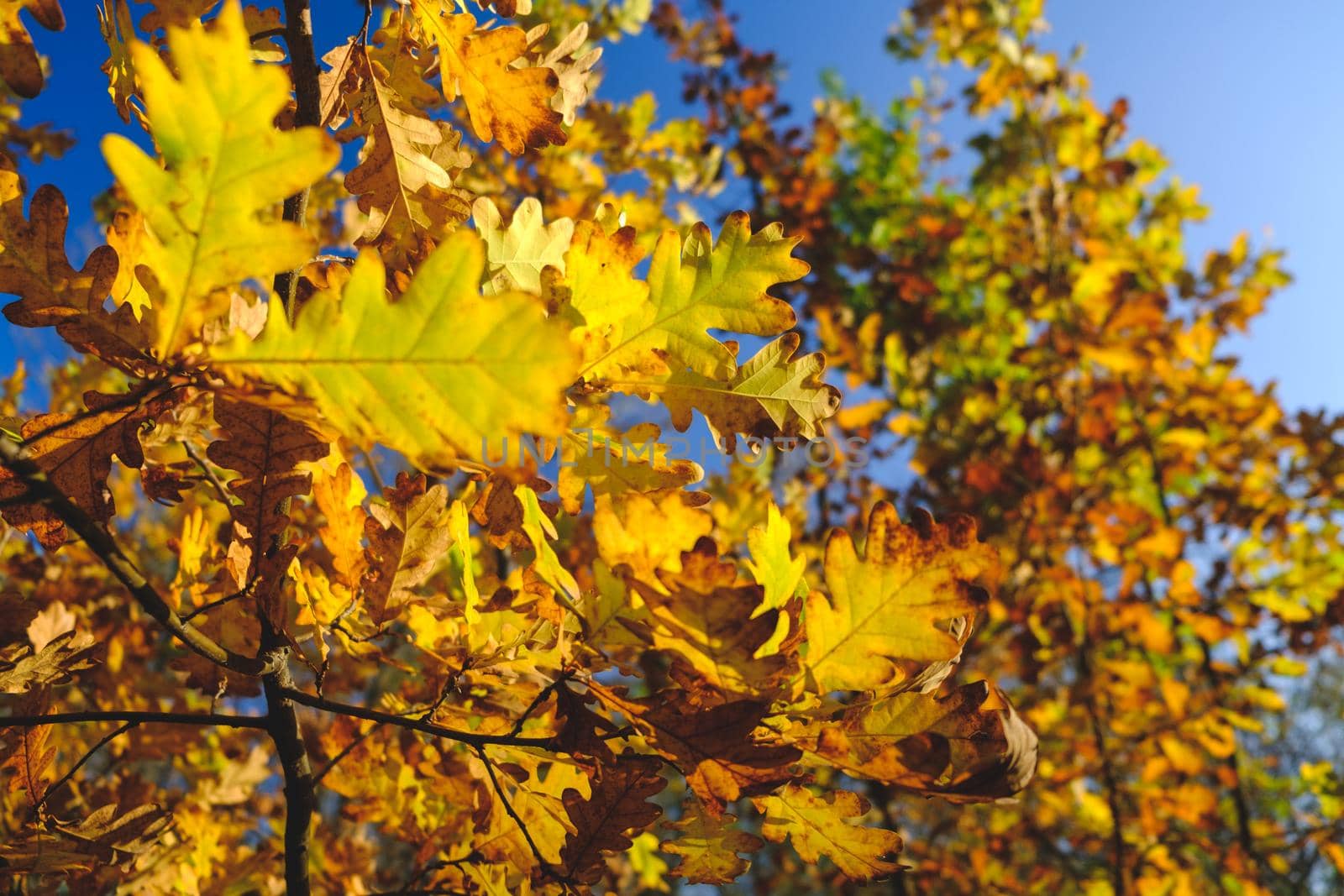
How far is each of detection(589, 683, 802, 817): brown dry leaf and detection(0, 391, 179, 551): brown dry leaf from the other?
0.52m

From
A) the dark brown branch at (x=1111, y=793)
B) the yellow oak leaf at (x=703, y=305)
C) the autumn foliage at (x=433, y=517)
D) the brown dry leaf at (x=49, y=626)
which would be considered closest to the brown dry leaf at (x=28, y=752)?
the autumn foliage at (x=433, y=517)

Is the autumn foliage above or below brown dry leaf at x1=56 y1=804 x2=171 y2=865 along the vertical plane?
above

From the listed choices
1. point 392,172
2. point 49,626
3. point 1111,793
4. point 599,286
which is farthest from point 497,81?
point 1111,793

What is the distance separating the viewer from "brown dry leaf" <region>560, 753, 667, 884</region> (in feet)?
2.48

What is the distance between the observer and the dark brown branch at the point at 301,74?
0.87m

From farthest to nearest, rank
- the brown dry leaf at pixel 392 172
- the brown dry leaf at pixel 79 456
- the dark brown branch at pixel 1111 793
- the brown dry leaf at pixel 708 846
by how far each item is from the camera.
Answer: the dark brown branch at pixel 1111 793
the brown dry leaf at pixel 392 172
the brown dry leaf at pixel 708 846
the brown dry leaf at pixel 79 456

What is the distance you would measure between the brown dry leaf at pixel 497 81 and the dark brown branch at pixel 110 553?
573mm

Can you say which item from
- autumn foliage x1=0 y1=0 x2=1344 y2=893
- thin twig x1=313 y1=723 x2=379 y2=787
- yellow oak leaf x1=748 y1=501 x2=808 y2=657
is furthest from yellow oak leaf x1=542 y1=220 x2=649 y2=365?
thin twig x1=313 y1=723 x2=379 y2=787

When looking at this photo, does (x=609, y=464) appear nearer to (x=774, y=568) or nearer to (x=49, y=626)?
(x=774, y=568)

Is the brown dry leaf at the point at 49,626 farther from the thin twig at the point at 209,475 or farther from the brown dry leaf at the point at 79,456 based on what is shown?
the brown dry leaf at the point at 79,456

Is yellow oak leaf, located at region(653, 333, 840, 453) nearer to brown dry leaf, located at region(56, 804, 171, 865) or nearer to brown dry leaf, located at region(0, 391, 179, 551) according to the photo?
brown dry leaf, located at region(0, 391, 179, 551)

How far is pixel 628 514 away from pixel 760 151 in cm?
481

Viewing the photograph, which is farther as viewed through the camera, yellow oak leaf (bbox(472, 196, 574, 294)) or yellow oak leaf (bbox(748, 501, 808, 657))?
yellow oak leaf (bbox(472, 196, 574, 294))

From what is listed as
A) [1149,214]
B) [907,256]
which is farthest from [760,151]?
[1149,214]
